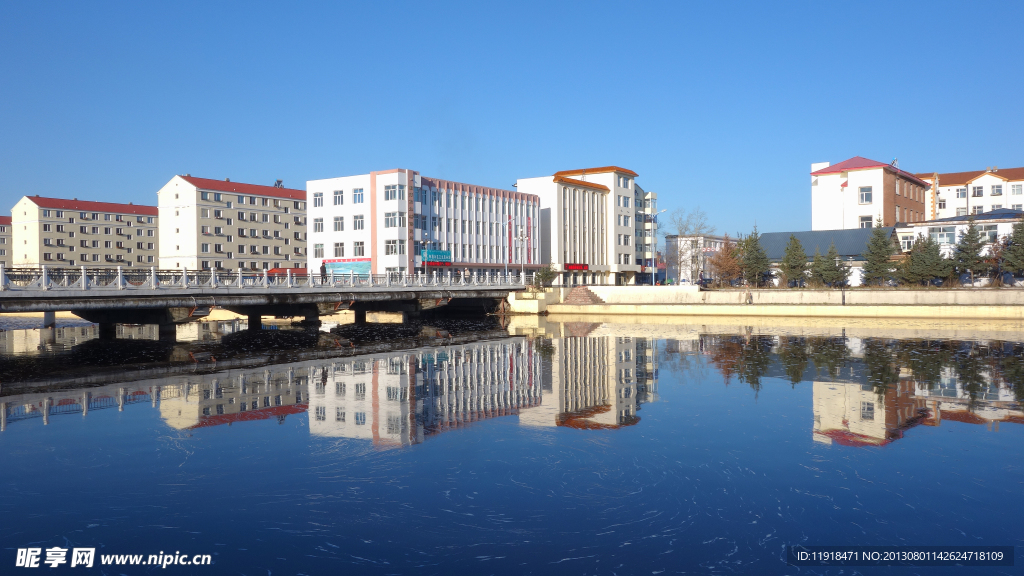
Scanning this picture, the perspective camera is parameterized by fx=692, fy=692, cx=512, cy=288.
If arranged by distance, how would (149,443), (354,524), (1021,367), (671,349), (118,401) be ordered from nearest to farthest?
(354,524), (149,443), (118,401), (1021,367), (671,349)

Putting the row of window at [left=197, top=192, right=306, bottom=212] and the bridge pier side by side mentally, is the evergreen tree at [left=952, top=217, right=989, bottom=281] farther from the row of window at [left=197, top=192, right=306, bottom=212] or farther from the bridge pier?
the row of window at [left=197, top=192, right=306, bottom=212]

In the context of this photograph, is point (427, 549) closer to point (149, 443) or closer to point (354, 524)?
point (354, 524)

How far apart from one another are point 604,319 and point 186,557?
54.3 meters

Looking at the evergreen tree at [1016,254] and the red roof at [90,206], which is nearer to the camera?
the evergreen tree at [1016,254]

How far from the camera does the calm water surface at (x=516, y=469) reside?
948 cm

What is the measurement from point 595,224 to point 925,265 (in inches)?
1685

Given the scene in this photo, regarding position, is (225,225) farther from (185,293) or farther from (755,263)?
(755,263)

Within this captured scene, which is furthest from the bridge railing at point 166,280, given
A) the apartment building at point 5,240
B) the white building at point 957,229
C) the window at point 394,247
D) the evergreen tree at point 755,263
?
the apartment building at point 5,240

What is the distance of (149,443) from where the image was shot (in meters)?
15.0

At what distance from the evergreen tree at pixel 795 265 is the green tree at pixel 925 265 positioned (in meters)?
8.41

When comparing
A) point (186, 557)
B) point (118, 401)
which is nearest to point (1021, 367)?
point (186, 557)

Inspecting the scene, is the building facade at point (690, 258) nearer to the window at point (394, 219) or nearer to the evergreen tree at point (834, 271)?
the evergreen tree at point (834, 271)

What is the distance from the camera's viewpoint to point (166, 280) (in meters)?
38.1

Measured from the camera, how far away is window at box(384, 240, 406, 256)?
6888 cm
